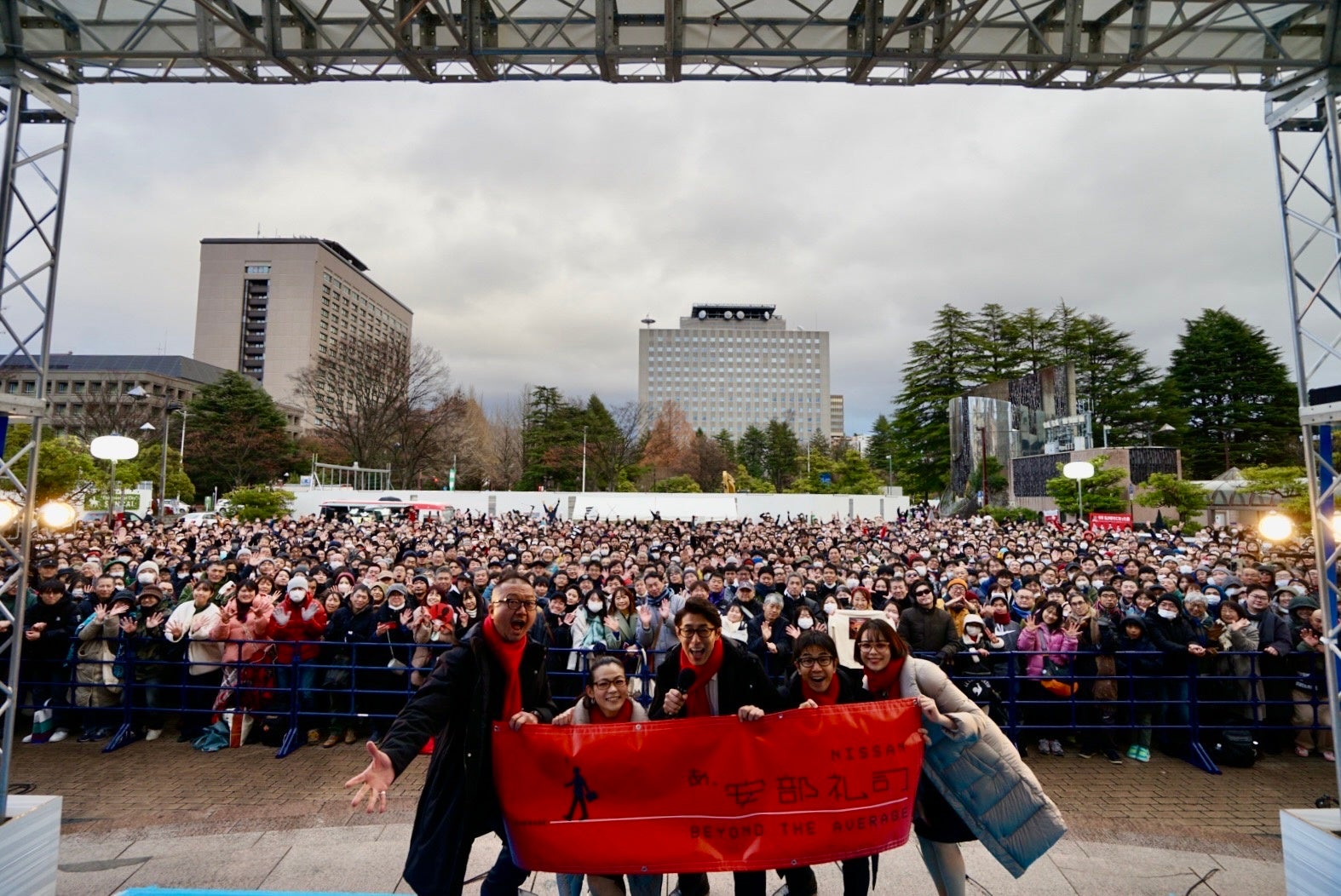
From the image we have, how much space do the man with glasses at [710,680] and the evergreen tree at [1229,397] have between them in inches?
2288

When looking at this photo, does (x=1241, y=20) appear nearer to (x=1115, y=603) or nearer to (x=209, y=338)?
(x=1115, y=603)

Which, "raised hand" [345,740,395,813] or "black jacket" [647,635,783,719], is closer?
"raised hand" [345,740,395,813]

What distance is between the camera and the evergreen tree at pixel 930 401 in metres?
50.3

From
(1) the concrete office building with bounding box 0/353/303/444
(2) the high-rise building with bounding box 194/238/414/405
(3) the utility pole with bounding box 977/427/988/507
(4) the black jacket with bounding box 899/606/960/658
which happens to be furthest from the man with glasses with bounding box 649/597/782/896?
(2) the high-rise building with bounding box 194/238/414/405

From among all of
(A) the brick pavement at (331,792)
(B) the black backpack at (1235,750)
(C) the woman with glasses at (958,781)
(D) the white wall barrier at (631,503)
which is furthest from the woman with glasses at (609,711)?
(D) the white wall barrier at (631,503)

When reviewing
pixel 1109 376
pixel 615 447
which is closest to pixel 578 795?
pixel 615 447

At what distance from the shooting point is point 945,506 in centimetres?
4394

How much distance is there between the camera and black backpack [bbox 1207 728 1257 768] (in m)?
5.95

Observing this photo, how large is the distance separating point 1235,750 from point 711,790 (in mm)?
5835

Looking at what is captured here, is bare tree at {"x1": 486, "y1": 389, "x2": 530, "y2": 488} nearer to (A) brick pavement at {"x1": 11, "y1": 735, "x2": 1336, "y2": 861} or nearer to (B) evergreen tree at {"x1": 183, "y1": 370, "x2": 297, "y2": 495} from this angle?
(B) evergreen tree at {"x1": 183, "y1": 370, "x2": 297, "y2": 495}

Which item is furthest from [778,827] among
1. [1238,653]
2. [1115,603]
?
[1115,603]

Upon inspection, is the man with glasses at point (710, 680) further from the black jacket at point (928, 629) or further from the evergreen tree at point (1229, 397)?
the evergreen tree at point (1229, 397)

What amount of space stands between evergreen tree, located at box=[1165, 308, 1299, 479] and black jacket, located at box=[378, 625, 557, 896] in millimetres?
59206

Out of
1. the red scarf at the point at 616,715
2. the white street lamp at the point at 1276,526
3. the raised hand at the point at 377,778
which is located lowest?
the raised hand at the point at 377,778
